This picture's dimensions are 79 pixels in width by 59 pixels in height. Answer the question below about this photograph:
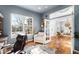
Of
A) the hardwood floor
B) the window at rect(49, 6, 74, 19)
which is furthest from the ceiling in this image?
the hardwood floor

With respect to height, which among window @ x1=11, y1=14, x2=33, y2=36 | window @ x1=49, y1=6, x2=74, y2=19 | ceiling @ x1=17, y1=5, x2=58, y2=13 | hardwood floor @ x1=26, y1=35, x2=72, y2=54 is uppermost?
ceiling @ x1=17, y1=5, x2=58, y2=13

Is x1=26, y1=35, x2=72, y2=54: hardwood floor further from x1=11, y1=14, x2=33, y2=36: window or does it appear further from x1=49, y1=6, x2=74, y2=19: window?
x1=49, y1=6, x2=74, y2=19: window

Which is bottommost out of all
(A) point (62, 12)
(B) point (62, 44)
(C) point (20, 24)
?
(B) point (62, 44)

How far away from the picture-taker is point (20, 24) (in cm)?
178

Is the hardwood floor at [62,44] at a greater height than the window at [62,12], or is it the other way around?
the window at [62,12]

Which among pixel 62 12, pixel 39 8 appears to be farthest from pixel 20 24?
pixel 62 12

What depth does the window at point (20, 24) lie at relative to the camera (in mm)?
1775

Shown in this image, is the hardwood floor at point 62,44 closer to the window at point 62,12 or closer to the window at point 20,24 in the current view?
the window at point 20,24

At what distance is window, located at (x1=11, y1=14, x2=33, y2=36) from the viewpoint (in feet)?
5.82

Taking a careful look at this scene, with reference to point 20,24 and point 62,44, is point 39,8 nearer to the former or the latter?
point 20,24

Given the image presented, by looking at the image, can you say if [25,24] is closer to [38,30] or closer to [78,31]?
[38,30]

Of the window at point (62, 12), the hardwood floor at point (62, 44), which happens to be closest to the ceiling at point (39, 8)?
the window at point (62, 12)
